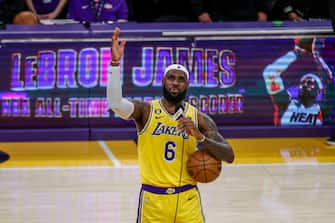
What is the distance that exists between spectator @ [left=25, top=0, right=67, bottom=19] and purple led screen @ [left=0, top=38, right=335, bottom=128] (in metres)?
1.28

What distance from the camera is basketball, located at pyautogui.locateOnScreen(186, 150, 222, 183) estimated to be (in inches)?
221

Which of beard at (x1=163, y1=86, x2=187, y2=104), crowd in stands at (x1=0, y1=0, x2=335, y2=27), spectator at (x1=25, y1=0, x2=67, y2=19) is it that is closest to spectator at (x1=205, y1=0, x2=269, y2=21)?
crowd in stands at (x1=0, y1=0, x2=335, y2=27)

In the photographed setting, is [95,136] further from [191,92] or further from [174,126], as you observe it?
[174,126]

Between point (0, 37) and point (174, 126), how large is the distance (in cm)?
561

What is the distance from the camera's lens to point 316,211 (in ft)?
26.6

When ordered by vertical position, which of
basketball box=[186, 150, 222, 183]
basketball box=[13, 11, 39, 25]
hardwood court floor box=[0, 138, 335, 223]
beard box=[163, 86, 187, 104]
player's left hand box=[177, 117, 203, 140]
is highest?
basketball box=[13, 11, 39, 25]

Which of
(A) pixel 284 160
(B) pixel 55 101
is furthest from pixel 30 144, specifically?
(A) pixel 284 160

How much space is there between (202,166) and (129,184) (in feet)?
11.6

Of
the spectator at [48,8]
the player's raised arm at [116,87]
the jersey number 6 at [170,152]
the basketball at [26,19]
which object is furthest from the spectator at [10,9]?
the jersey number 6 at [170,152]

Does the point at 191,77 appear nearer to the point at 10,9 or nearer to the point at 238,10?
the point at 238,10

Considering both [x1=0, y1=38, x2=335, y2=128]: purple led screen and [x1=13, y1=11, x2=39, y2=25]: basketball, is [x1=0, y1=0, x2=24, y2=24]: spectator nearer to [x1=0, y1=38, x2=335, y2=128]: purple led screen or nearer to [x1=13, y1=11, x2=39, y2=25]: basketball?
[x1=13, y1=11, x2=39, y2=25]: basketball

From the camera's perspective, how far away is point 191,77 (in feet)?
36.0

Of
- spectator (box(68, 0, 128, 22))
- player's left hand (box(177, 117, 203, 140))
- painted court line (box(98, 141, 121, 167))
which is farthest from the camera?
spectator (box(68, 0, 128, 22))

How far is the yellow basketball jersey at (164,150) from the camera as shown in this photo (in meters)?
5.68
